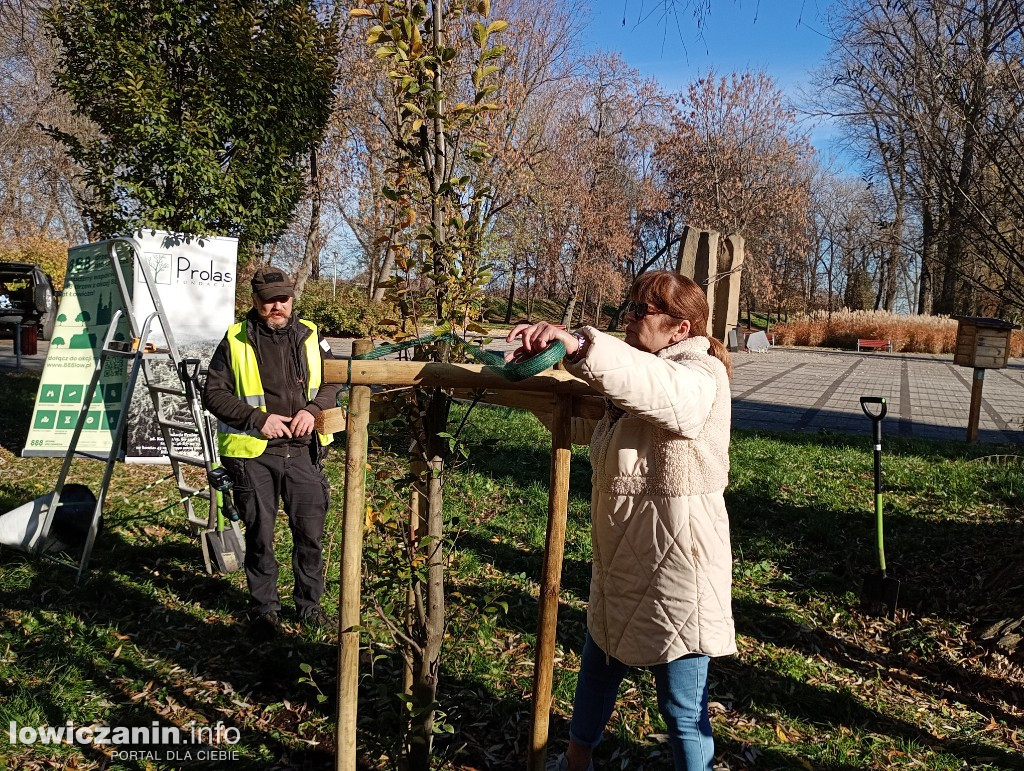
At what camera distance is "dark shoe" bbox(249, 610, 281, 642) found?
12.4 ft

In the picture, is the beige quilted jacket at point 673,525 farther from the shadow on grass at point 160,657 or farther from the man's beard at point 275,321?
the man's beard at point 275,321

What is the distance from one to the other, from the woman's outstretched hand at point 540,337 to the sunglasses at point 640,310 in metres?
0.50

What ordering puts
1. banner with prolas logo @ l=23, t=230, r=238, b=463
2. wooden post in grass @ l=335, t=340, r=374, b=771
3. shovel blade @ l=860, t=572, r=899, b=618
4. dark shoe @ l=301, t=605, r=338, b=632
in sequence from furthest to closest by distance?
banner with prolas logo @ l=23, t=230, r=238, b=463 → shovel blade @ l=860, t=572, r=899, b=618 → dark shoe @ l=301, t=605, r=338, b=632 → wooden post in grass @ l=335, t=340, r=374, b=771

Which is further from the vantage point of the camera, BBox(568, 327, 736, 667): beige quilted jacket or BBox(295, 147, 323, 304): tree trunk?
BBox(295, 147, 323, 304): tree trunk

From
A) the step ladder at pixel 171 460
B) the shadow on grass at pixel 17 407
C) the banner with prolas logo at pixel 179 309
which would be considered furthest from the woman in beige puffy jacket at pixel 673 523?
the shadow on grass at pixel 17 407

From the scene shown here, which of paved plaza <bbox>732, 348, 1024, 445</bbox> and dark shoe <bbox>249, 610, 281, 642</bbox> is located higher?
paved plaza <bbox>732, 348, 1024, 445</bbox>

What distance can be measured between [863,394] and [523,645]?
12.9 meters

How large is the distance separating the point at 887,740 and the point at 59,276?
83.1 ft

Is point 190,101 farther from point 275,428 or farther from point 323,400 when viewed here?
point 275,428

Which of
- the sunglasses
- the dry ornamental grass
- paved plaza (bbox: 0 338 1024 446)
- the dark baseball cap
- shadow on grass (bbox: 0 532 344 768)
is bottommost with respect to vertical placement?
shadow on grass (bbox: 0 532 344 768)

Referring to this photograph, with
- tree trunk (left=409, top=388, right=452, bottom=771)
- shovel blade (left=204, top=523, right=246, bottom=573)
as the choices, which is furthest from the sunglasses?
shovel blade (left=204, top=523, right=246, bottom=573)

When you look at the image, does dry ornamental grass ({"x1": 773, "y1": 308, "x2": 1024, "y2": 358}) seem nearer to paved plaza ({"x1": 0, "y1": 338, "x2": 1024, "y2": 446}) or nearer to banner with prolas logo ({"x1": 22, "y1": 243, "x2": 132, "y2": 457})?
paved plaza ({"x1": 0, "y1": 338, "x2": 1024, "y2": 446})

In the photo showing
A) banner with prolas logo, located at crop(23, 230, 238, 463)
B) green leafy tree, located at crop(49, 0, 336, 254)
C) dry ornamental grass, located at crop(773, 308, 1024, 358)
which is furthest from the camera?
dry ornamental grass, located at crop(773, 308, 1024, 358)

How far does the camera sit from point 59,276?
74.4 ft
